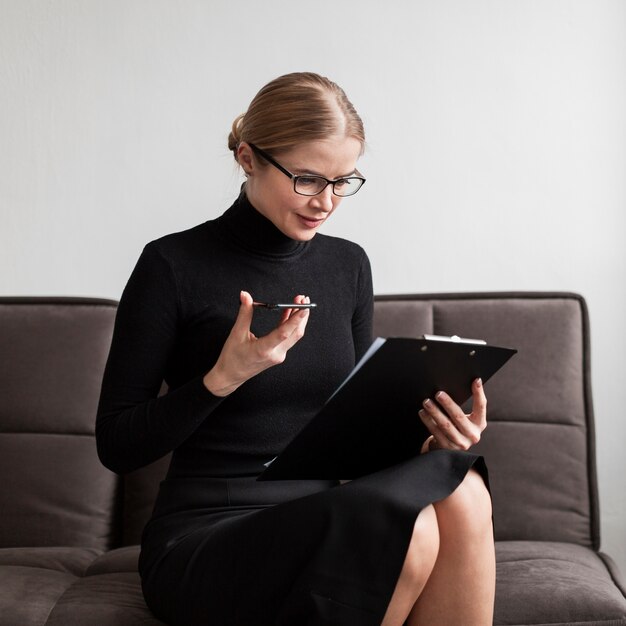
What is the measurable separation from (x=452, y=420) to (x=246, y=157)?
1.78 ft

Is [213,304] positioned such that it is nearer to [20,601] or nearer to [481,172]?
[20,601]

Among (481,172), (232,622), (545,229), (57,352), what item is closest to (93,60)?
(57,352)

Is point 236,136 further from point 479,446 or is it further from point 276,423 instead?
point 479,446

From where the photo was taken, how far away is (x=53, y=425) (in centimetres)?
193

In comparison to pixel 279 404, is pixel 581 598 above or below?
below

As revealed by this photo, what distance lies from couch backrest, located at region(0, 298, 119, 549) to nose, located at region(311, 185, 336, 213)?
0.78m

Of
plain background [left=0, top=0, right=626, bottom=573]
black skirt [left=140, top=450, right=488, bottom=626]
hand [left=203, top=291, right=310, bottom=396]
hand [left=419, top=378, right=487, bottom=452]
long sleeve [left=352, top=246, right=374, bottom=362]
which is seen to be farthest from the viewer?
plain background [left=0, top=0, right=626, bottom=573]

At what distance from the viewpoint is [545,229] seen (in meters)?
2.26

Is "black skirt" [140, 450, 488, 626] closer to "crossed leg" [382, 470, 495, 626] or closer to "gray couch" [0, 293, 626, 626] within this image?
"crossed leg" [382, 470, 495, 626]

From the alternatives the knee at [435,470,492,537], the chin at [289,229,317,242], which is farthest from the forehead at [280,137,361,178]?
the knee at [435,470,492,537]

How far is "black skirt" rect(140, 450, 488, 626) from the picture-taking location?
1.08m

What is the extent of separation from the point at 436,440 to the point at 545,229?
1049 millimetres

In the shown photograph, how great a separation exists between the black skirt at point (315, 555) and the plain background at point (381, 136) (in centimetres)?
115

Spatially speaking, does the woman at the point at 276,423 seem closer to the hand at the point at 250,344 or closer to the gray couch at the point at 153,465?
the hand at the point at 250,344
